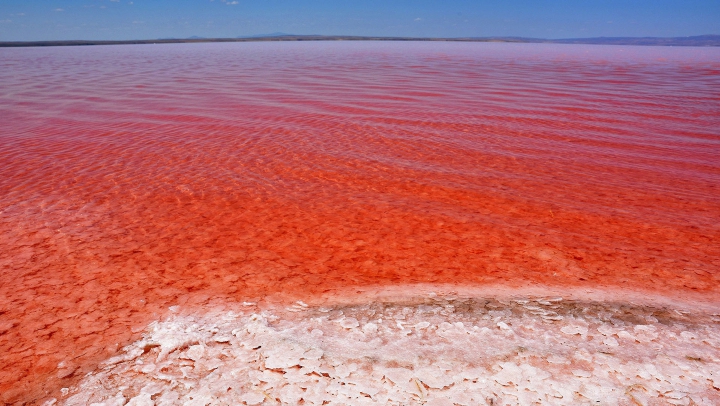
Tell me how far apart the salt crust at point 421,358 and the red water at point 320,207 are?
306 mm

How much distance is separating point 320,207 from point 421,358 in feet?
7.22

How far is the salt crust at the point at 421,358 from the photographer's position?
1978mm

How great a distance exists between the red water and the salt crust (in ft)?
1.01

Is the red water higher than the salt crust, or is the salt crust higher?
the red water

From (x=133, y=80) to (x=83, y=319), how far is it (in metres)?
12.0

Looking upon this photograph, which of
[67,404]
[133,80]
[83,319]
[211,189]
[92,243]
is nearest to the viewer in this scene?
[67,404]

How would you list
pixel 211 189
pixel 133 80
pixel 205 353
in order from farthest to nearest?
Answer: pixel 133 80 → pixel 211 189 → pixel 205 353

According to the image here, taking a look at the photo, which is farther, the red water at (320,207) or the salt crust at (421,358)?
the red water at (320,207)

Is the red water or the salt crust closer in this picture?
the salt crust

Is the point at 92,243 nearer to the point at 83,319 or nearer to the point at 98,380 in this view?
the point at 83,319

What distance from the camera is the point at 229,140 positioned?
638 cm

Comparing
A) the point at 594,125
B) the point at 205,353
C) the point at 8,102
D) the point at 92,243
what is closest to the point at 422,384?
the point at 205,353

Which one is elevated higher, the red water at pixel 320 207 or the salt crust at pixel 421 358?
the red water at pixel 320 207

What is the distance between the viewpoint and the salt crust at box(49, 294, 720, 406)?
1978 mm
